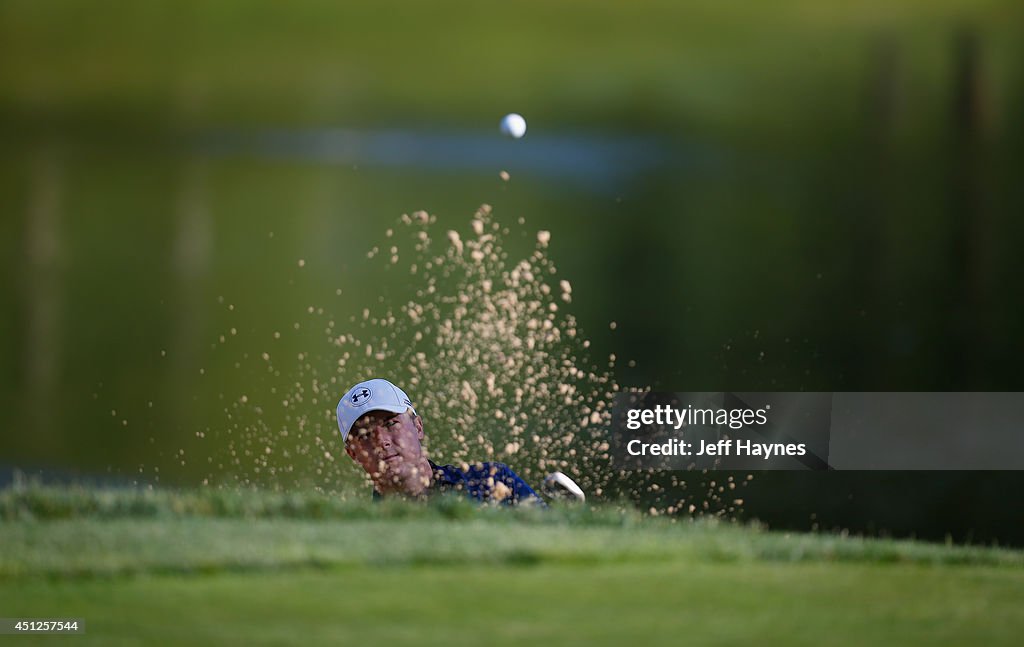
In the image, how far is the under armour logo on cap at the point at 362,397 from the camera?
450 cm

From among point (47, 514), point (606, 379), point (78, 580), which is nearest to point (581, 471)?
point (606, 379)

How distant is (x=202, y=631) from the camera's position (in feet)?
7.03

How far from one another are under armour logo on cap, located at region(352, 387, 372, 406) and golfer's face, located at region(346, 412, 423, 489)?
48 millimetres

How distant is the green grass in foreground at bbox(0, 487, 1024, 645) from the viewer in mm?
2203

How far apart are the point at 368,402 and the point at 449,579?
2.06 m

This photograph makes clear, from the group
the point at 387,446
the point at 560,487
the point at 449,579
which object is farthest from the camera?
the point at 387,446

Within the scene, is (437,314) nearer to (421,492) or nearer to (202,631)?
(421,492)

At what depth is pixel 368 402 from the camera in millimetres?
4488

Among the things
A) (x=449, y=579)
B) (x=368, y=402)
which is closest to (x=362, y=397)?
(x=368, y=402)

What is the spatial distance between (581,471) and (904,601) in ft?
8.66

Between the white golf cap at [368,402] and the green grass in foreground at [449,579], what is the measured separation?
127 cm

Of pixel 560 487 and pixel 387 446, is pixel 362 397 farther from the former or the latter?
pixel 560 487

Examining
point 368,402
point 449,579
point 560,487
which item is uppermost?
point 368,402

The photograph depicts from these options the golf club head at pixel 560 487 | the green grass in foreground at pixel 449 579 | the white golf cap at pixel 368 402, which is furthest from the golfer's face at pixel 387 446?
the green grass in foreground at pixel 449 579
